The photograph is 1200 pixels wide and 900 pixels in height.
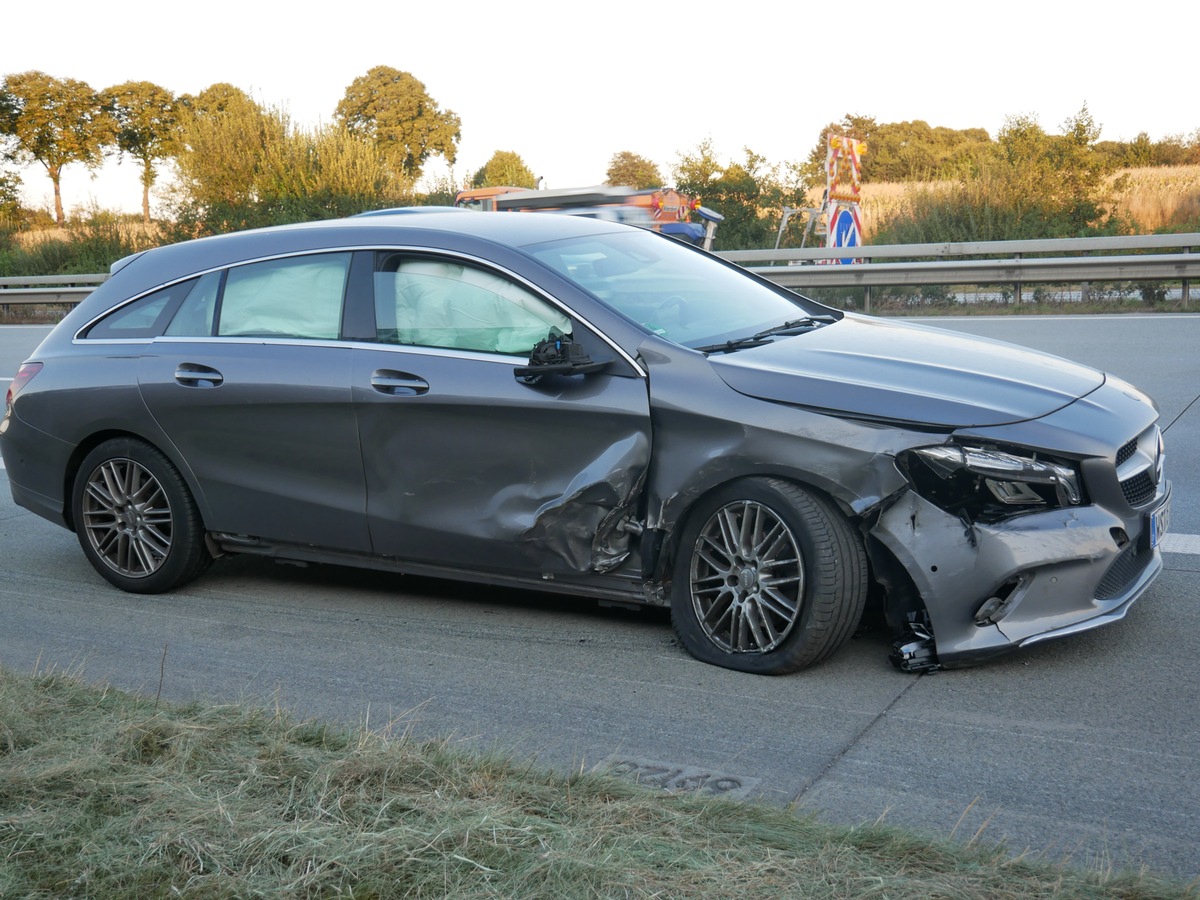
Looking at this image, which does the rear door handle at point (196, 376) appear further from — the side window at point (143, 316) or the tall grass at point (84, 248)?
the tall grass at point (84, 248)

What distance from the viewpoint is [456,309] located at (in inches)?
201

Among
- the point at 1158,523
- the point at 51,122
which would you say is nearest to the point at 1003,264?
the point at 1158,523

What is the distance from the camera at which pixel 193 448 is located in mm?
5648

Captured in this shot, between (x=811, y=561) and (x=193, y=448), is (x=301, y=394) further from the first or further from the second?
(x=811, y=561)

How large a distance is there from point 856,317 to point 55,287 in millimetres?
24338

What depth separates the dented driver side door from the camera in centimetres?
468

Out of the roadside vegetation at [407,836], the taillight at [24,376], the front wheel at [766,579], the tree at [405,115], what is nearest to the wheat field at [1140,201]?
the taillight at [24,376]

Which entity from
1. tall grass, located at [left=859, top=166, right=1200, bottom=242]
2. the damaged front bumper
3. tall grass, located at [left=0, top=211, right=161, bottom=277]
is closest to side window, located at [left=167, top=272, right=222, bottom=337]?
the damaged front bumper

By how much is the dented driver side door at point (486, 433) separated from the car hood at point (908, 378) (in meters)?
0.48

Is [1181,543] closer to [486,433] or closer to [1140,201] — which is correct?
[486,433]

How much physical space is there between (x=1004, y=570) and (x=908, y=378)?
0.75 metres

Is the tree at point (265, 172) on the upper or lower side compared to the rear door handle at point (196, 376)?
upper

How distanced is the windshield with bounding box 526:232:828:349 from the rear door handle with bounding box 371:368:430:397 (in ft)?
2.17

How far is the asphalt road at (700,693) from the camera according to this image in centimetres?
345
